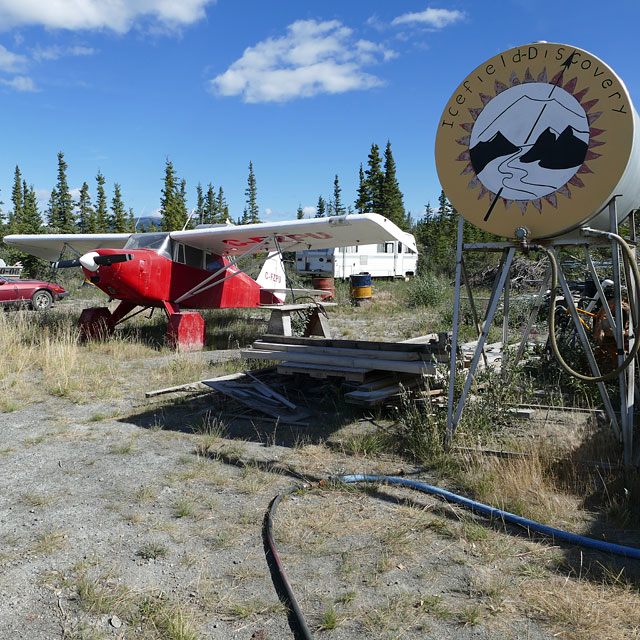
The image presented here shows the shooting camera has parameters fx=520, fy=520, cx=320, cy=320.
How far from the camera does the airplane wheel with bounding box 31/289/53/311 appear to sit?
19.5m

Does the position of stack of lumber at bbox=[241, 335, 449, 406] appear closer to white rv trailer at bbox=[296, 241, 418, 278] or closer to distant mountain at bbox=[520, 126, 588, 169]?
distant mountain at bbox=[520, 126, 588, 169]

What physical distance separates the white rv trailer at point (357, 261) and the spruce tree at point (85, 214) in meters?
32.2

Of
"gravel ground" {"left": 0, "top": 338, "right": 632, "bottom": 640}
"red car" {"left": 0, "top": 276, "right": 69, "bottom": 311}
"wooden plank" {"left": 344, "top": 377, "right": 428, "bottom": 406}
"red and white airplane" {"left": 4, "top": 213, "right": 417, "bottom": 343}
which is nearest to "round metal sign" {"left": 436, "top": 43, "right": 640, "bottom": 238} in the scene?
"wooden plank" {"left": 344, "top": 377, "right": 428, "bottom": 406}

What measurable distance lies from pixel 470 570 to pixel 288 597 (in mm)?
1085

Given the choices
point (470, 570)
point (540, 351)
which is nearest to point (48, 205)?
point (540, 351)

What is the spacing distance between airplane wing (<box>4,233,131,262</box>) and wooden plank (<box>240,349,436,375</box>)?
29.6 feet

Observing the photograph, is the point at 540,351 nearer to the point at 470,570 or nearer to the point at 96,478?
the point at 470,570

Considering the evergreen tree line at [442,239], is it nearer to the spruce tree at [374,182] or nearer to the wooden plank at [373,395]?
the spruce tree at [374,182]

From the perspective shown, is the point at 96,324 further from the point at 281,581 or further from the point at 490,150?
the point at 281,581

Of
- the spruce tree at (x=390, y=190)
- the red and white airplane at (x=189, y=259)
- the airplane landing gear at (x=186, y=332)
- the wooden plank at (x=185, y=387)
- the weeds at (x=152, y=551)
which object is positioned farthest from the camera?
the spruce tree at (x=390, y=190)

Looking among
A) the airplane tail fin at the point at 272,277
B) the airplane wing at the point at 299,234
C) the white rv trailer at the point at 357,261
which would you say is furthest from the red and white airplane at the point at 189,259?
the white rv trailer at the point at 357,261

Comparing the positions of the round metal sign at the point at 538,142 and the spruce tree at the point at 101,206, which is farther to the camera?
the spruce tree at the point at 101,206

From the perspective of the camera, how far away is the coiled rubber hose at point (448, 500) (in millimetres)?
2650

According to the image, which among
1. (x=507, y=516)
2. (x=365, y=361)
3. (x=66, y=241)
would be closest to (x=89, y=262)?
(x=66, y=241)
